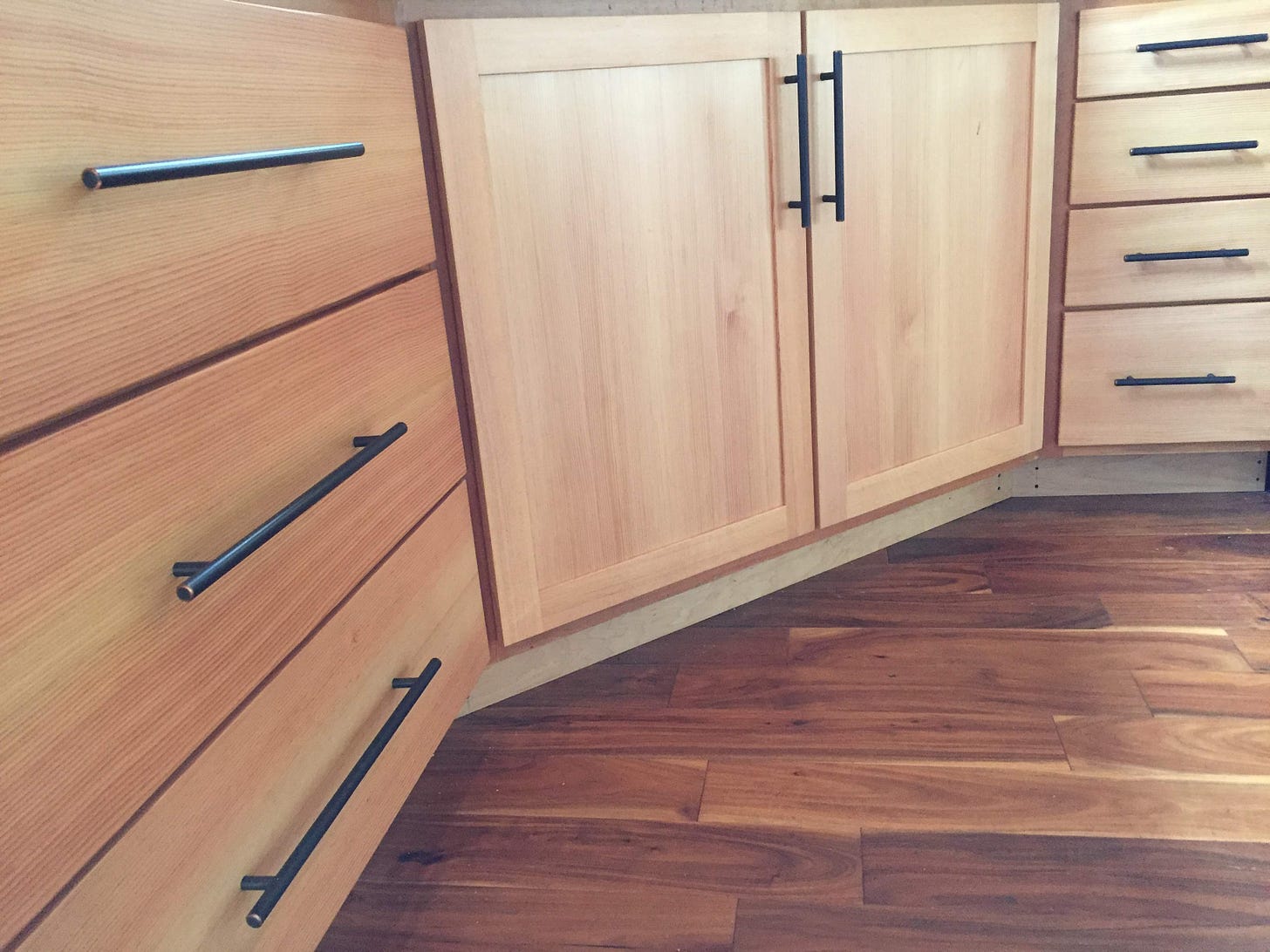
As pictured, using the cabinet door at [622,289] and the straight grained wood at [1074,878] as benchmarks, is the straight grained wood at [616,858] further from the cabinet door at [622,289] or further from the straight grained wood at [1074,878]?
the cabinet door at [622,289]

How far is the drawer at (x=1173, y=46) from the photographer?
1.60 m

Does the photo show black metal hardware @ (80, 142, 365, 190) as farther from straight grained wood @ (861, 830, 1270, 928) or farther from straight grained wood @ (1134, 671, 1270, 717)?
straight grained wood @ (1134, 671, 1270, 717)

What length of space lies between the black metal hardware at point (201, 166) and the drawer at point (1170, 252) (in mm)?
1325

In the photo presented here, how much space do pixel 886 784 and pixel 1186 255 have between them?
3.45ft

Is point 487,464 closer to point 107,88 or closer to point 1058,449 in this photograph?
point 107,88

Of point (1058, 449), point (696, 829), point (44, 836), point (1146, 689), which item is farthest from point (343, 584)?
point (1058, 449)

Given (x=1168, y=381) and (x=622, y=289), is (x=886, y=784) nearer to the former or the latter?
(x=622, y=289)

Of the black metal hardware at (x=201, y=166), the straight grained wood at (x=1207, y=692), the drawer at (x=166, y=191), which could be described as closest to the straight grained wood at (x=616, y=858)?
the straight grained wood at (x=1207, y=692)

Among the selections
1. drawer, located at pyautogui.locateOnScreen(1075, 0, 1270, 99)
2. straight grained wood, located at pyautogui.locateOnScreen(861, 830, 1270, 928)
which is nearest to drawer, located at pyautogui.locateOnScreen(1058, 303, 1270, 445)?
drawer, located at pyautogui.locateOnScreen(1075, 0, 1270, 99)

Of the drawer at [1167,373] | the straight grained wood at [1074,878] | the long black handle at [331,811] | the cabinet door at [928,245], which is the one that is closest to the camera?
the long black handle at [331,811]

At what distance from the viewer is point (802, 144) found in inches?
53.9

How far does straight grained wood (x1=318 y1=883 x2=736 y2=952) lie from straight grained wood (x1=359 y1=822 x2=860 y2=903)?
16 mm

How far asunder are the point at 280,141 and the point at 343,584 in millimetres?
355

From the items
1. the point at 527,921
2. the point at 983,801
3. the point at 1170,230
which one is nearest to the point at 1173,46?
the point at 1170,230
